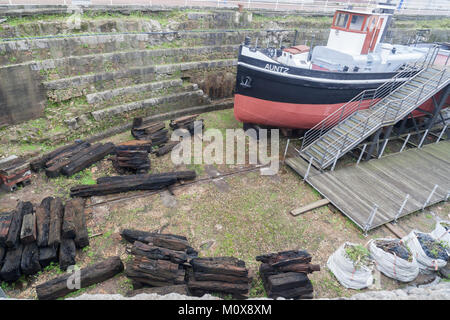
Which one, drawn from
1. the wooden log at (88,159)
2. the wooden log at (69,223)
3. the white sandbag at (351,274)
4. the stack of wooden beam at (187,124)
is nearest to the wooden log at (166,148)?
the stack of wooden beam at (187,124)

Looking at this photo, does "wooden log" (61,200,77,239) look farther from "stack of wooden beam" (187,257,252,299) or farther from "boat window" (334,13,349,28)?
"boat window" (334,13,349,28)

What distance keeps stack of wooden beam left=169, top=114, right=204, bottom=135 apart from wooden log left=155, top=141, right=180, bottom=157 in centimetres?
100

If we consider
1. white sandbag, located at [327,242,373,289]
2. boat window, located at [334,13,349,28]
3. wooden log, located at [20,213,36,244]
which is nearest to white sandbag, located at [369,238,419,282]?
white sandbag, located at [327,242,373,289]

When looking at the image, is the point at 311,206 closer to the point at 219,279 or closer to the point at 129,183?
the point at 219,279

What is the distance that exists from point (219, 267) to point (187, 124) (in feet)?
25.5

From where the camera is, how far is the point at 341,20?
39.4ft

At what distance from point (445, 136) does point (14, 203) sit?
18.6 m

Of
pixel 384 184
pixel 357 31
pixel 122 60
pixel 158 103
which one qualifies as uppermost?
pixel 357 31

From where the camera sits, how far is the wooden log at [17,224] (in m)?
6.16

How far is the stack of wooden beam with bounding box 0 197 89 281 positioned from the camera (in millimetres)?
6004

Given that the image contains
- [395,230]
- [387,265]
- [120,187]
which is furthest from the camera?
[120,187]

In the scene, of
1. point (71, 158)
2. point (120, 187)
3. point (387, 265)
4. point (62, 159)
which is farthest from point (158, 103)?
point (387, 265)
